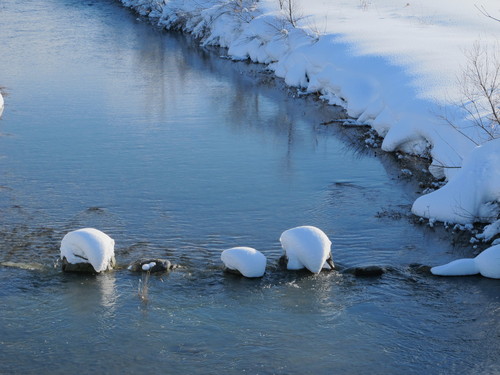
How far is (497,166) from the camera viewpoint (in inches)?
457

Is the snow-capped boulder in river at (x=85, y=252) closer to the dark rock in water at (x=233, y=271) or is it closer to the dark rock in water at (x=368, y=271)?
the dark rock in water at (x=233, y=271)

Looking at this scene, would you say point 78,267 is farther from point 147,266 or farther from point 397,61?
point 397,61

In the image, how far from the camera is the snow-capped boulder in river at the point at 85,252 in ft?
31.7

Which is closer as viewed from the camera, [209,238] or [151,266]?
[151,266]

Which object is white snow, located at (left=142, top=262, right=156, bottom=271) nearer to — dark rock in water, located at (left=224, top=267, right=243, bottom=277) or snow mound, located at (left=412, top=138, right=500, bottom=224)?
dark rock in water, located at (left=224, top=267, right=243, bottom=277)

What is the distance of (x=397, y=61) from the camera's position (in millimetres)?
17859

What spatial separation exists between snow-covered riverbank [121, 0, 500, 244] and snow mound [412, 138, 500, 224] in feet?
0.05

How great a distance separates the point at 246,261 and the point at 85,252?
2.04 meters

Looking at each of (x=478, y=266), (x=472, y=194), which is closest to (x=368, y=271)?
(x=478, y=266)

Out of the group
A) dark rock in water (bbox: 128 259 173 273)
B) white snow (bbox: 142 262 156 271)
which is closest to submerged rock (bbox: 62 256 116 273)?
dark rock in water (bbox: 128 259 173 273)

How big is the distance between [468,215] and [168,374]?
581 centimetres

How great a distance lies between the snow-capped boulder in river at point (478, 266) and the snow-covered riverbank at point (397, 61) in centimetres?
156

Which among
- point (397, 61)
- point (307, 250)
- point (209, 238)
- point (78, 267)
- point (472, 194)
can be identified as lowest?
point (78, 267)

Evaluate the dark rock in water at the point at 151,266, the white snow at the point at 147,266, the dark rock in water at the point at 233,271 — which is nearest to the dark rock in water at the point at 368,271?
the dark rock in water at the point at 233,271
